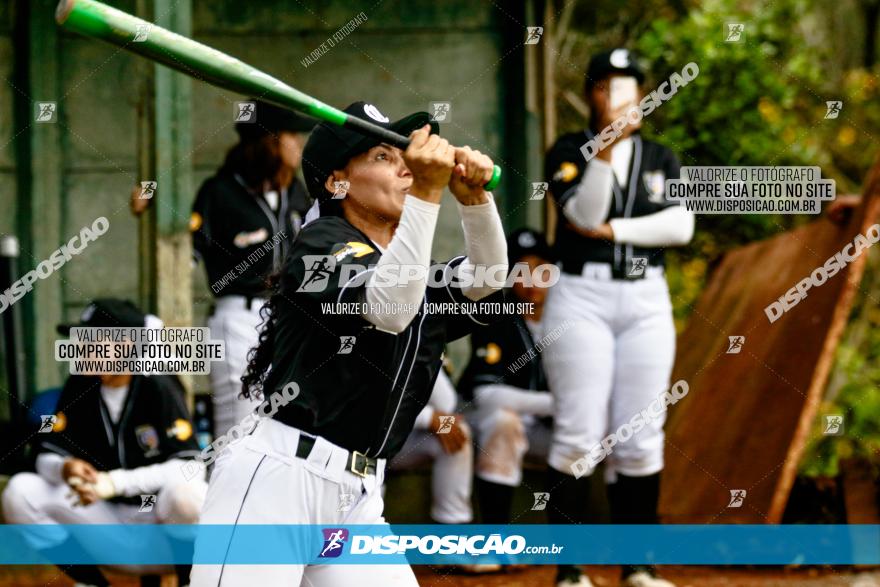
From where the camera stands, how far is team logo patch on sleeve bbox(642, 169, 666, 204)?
5578 millimetres

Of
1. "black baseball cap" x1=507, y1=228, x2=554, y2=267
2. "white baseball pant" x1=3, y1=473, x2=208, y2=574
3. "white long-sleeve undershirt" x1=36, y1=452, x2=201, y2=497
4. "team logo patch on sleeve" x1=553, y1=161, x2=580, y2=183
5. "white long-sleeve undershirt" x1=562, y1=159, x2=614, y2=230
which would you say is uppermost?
"team logo patch on sleeve" x1=553, y1=161, x2=580, y2=183

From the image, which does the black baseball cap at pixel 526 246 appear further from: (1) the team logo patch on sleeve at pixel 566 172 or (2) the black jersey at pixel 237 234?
(2) the black jersey at pixel 237 234

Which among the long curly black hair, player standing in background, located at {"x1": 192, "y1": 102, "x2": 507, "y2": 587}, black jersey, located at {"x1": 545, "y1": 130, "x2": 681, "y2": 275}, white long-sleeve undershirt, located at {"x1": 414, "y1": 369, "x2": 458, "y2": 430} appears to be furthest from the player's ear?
white long-sleeve undershirt, located at {"x1": 414, "y1": 369, "x2": 458, "y2": 430}

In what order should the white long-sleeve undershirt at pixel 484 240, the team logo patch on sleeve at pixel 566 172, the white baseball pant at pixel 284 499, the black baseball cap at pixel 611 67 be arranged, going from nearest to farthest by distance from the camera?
1. the white baseball pant at pixel 284 499
2. the white long-sleeve undershirt at pixel 484 240
3. the team logo patch on sleeve at pixel 566 172
4. the black baseball cap at pixel 611 67

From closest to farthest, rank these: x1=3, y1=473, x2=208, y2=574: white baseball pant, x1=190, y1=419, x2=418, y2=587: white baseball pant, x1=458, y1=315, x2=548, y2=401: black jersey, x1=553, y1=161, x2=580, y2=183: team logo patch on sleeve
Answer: x1=190, y1=419, x2=418, y2=587: white baseball pant
x1=3, y1=473, x2=208, y2=574: white baseball pant
x1=553, y1=161, x2=580, y2=183: team logo patch on sleeve
x1=458, y1=315, x2=548, y2=401: black jersey

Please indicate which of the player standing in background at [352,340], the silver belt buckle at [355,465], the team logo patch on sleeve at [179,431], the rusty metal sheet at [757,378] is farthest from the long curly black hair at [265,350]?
the rusty metal sheet at [757,378]

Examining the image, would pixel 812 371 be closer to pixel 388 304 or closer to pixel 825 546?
pixel 825 546

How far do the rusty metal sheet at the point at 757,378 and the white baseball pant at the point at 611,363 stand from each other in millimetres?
811

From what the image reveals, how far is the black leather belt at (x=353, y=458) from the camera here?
3.29m

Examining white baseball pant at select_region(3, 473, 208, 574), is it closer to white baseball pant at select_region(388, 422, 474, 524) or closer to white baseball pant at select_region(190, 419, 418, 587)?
white baseball pant at select_region(388, 422, 474, 524)

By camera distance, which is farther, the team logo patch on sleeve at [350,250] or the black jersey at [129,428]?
the black jersey at [129,428]

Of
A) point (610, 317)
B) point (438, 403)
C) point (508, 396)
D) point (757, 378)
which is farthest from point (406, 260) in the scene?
point (757, 378)

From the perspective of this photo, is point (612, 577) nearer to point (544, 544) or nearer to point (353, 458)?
point (544, 544)

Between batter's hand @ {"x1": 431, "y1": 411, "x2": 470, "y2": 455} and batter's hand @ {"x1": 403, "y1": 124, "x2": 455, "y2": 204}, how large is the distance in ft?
9.17
